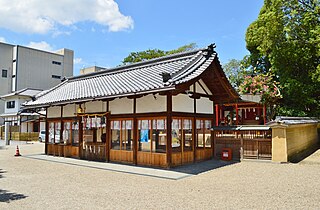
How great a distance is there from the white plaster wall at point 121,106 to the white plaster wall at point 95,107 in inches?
22.0

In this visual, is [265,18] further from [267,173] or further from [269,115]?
[267,173]

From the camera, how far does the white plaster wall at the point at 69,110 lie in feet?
45.1

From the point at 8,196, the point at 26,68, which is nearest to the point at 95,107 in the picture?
the point at 8,196

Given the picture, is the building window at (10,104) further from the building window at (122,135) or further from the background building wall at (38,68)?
the building window at (122,135)

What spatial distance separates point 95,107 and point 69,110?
2.26 m

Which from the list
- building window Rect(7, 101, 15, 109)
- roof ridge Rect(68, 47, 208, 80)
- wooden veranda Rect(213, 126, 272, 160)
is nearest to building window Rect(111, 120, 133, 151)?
roof ridge Rect(68, 47, 208, 80)

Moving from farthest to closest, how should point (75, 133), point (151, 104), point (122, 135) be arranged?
point (75, 133) → point (122, 135) → point (151, 104)

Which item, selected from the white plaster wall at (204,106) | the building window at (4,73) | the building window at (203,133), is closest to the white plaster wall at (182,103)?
the white plaster wall at (204,106)

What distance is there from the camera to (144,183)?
7.63 metres

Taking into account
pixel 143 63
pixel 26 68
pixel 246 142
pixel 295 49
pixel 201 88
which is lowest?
pixel 246 142

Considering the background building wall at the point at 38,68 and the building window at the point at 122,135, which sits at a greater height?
the background building wall at the point at 38,68

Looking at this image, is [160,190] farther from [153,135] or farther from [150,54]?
[150,54]

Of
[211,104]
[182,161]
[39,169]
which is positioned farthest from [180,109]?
[39,169]

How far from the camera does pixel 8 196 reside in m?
6.31
